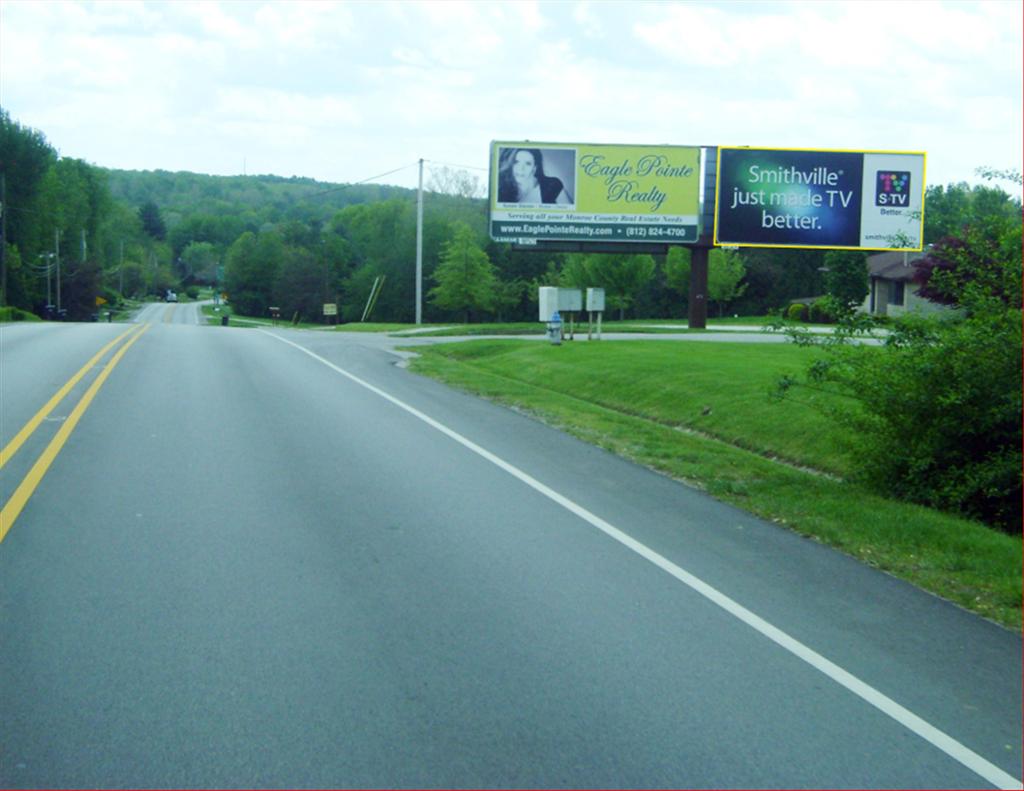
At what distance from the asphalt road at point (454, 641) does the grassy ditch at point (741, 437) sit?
0.45m

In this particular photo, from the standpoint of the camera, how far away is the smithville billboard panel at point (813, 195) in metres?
40.6

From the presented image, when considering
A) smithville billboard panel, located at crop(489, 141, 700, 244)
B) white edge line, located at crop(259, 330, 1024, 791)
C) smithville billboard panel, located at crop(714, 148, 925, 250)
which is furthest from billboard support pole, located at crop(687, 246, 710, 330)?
white edge line, located at crop(259, 330, 1024, 791)

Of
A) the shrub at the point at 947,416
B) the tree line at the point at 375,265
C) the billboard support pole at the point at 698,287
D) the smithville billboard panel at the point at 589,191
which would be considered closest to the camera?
the shrub at the point at 947,416

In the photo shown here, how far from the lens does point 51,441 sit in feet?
44.7

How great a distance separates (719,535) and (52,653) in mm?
5250

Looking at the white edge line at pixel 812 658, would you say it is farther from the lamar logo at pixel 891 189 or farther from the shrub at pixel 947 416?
the lamar logo at pixel 891 189

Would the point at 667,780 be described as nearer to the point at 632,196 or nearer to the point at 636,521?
the point at 636,521

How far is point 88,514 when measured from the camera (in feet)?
32.3

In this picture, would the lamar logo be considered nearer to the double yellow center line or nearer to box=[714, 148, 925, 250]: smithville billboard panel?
box=[714, 148, 925, 250]: smithville billboard panel

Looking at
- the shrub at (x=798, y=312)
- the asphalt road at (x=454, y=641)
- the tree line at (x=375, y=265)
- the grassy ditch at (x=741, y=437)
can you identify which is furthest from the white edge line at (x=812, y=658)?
the shrub at (x=798, y=312)

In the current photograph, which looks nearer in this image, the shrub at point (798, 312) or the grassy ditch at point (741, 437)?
the grassy ditch at point (741, 437)

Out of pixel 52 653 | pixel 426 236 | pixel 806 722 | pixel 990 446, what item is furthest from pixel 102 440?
pixel 426 236

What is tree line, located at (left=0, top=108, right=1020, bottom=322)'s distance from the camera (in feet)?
226

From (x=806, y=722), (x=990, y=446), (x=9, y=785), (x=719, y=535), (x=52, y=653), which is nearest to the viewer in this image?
(x=9, y=785)
